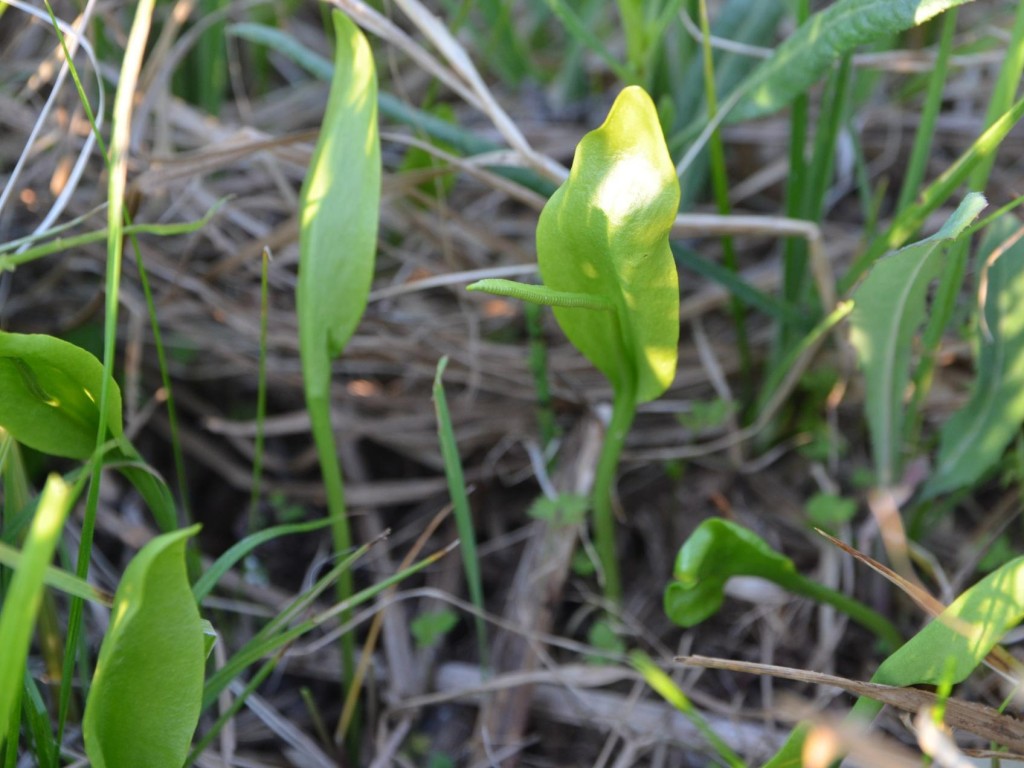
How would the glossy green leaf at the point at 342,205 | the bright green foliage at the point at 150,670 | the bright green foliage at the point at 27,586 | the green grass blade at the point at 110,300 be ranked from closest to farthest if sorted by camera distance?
the bright green foliage at the point at 27,586 → the bright green foliage at the point at 150,670 → the green grass blade at the point at 110,300 → the glossy green leaf at the point at 342,205

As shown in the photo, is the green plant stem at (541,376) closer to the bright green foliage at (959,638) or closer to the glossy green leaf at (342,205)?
the glossy green leaf at (342,205)

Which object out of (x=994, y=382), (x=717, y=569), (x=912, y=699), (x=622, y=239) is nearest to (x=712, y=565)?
(x=717, y=569)

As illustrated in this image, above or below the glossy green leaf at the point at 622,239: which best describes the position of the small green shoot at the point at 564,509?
below

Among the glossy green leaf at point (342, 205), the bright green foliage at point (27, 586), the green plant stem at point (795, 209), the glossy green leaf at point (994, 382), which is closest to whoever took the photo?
the bright green foliage at point (27, 586)

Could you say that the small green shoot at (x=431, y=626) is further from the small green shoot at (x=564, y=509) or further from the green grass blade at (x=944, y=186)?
the green grass blade at (x=944, y=186)

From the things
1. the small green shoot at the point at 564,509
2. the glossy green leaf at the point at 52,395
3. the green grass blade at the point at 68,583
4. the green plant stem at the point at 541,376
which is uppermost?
the glossy green leaf at the point at 52,395

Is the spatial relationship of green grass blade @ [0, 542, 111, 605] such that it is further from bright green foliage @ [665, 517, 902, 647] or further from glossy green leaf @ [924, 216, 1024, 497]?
glossy green leaf @ [924, 216, 1024, 497]

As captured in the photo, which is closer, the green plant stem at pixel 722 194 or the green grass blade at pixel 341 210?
the green grass blade at pixel 341 210

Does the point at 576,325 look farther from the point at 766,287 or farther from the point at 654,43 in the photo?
the point at 766,287

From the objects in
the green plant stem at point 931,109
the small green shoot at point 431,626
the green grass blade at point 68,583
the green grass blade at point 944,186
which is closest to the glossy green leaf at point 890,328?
the green grass blade at point 944,186
